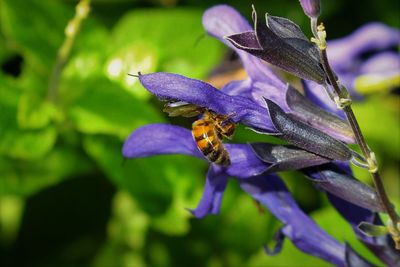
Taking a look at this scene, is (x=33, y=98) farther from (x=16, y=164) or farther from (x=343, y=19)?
(x=343, y=19)

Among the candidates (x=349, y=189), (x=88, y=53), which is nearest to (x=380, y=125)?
(x=88, y=53)

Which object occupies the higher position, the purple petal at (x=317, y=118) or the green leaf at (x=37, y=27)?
the purple petal at (x=317, y=118)

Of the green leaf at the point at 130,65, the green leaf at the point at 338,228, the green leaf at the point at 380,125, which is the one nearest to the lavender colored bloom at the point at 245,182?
the green leaf at the point at 338,228

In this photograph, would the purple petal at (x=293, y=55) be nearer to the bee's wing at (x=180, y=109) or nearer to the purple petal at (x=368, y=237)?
the bee's wing at (x=180, y=109)

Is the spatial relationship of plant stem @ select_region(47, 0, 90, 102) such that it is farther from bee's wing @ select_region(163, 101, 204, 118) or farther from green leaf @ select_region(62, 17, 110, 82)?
bee's wing @ select_region(163, 101, 204, 118)

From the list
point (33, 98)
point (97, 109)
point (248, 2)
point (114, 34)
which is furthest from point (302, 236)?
point (248, 2)

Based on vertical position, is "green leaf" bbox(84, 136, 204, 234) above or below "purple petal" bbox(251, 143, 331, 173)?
below

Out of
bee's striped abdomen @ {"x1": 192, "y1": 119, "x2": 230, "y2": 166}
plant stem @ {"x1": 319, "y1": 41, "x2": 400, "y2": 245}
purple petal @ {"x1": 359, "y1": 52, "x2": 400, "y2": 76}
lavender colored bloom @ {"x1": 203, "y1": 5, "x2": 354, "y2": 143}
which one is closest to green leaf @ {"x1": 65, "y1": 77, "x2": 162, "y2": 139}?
lavender colored bloom @ {"x1": 203, "y1": 5, "x2": 354, "y2": 143}

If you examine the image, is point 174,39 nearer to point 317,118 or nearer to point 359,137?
point 317,118
